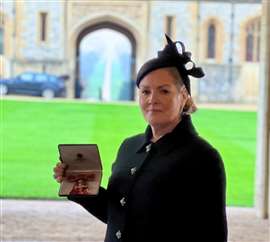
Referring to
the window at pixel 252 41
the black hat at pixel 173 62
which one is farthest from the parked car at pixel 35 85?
the black hat at pixel 173 62

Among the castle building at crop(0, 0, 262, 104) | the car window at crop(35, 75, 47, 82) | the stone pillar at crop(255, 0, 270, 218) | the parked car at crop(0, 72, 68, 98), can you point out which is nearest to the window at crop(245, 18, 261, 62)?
the castle building at crop(0, 0, 262, 104)

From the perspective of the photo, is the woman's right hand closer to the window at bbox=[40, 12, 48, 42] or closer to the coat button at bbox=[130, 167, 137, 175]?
the coat button at bbox=[130, 167, 137, 175]

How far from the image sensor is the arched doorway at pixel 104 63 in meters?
16.9

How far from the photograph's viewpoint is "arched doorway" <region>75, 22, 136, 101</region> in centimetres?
1691

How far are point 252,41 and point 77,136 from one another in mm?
5825

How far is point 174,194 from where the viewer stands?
6.19 ft

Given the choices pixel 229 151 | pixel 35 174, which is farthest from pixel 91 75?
pixel 35 174

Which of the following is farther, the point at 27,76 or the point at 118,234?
the point at 27,76

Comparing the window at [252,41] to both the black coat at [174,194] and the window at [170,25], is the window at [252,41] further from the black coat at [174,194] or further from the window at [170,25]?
the black coat at [174,194]

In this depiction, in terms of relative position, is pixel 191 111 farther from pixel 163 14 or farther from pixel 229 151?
pixel 163 14

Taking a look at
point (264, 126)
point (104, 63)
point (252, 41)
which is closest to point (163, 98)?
point (264, 126)

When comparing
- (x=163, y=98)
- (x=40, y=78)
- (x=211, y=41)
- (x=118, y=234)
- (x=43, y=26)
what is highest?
(x=43, y=26)

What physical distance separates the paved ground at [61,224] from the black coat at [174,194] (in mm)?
3702

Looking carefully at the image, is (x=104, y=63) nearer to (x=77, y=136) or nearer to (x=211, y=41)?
(x=211, y=41)
